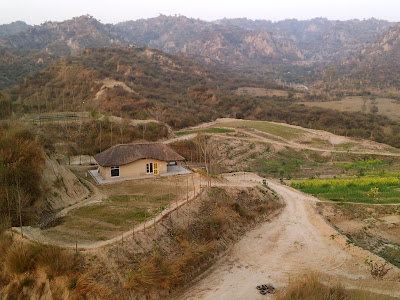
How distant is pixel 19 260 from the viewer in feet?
37.2

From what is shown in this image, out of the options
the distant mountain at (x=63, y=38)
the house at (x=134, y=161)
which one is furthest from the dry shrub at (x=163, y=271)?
the distant mountain at (x=63, y=38)

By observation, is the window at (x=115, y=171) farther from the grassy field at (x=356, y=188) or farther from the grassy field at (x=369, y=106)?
the grassy field at (x=369, y=106)

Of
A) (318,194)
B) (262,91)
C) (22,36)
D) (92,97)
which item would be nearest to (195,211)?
(318,194)

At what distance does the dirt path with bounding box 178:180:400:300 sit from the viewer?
518 inches

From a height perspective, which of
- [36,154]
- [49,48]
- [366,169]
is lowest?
[366,169]

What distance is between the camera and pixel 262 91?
3994 inches

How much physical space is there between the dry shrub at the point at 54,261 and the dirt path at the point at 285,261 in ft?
13.4

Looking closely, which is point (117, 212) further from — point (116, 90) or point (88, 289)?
point (116, 90)

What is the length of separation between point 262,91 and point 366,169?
70.4 metres

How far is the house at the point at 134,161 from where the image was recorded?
76.9ft

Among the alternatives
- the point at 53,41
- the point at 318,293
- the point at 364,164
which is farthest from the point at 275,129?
the point at 53,41

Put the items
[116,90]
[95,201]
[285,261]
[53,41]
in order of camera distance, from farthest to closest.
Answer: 1. [53,41]
2. [116,90]
3. [95,201]
4. [285,261]

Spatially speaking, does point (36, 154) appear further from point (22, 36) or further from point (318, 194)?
point (22, 36)

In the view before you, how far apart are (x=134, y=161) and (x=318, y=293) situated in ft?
51.6
